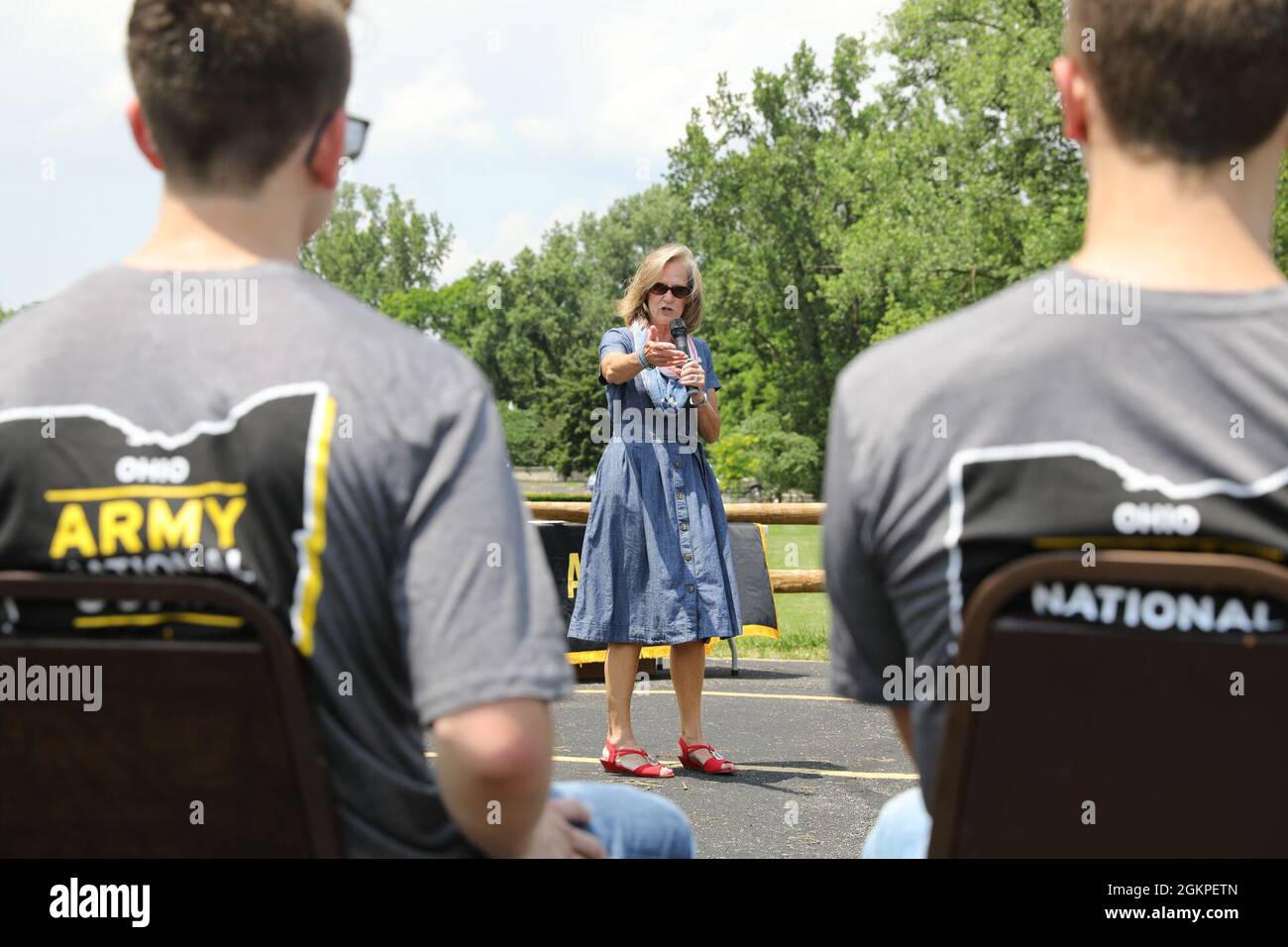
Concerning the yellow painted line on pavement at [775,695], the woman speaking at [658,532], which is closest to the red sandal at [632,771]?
the woman speaking at [658,532]

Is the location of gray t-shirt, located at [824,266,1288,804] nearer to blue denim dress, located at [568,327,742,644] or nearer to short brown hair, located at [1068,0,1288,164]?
short brown hair, located at [1068,0,1288,164]

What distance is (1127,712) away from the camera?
1.54 metres

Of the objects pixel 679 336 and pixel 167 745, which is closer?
pixel 167 745

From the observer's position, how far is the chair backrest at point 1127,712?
1512 mm

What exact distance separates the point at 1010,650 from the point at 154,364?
1.05 metres

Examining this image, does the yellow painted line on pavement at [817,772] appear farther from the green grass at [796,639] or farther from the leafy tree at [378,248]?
the leafy tree at [378,248]

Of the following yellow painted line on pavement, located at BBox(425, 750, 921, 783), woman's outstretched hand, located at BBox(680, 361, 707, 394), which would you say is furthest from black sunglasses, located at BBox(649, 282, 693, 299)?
yellow painted line on pavement, located at BBox(425, 750, 921, 783)

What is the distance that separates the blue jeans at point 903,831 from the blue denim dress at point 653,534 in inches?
173

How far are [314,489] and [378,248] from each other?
10942 centimetres

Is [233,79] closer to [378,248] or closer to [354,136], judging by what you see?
[354,136]

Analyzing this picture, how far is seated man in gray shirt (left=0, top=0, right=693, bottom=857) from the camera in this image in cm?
167

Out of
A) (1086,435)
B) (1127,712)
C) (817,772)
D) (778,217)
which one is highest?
(778,217)

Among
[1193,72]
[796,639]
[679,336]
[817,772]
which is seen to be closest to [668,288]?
[679,336]
